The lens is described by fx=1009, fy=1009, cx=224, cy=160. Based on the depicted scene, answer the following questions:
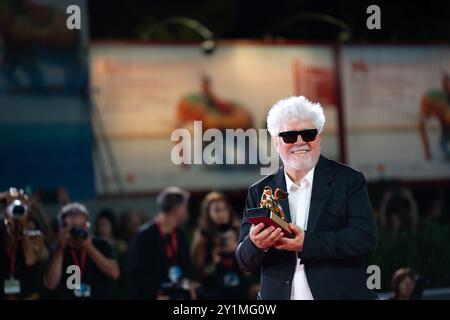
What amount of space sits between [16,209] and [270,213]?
400 centimetres

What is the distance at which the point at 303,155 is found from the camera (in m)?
4.00

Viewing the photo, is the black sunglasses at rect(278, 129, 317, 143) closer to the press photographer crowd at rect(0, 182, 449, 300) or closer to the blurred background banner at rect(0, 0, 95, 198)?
the press photographer crowd at rect(0, 182, 449, 300)

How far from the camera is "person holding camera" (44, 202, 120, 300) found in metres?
7.39

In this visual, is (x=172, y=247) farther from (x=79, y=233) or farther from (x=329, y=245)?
(x=329, y=245)

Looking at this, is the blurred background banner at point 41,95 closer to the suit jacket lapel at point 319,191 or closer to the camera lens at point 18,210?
the camera lens at point 18,210

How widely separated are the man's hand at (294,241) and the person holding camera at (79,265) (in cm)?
375

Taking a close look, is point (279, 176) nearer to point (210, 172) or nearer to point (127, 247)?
point (127, 247)

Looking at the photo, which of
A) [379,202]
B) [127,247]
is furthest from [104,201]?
[379,202]

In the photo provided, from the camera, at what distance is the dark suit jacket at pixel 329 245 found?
3.88 m

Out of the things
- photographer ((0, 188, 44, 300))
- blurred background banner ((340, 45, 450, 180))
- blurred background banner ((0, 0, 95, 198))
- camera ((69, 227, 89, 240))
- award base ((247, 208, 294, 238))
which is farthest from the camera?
blurred background banner ((340, 45, 450, 180))

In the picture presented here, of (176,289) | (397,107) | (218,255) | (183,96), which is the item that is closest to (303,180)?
(176,289)

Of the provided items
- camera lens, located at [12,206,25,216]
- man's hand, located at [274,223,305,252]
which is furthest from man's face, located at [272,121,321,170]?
camera lens, located at [12,206,25,216]

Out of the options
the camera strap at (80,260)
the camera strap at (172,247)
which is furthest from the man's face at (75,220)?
the camera strap at (172,247)

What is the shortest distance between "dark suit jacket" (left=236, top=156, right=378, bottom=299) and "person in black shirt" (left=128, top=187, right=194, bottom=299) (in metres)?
3.94
